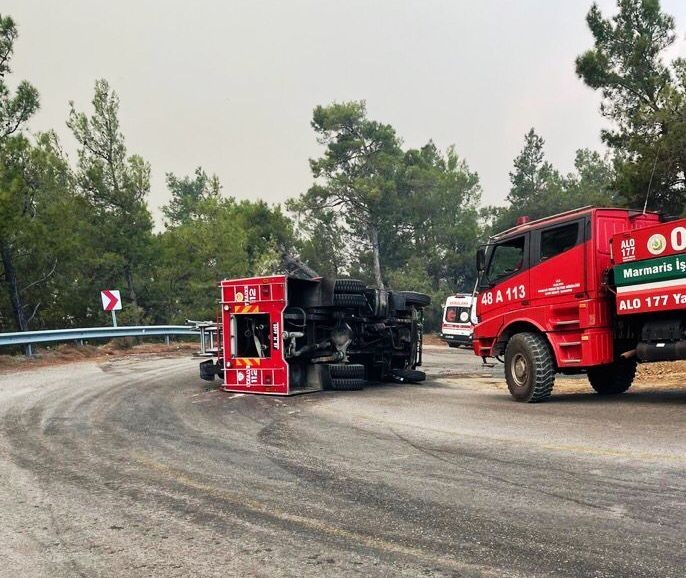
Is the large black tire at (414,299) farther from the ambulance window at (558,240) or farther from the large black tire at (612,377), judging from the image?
the large black tire at (612,377)

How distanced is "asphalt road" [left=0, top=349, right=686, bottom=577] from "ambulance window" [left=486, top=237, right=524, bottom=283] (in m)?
2.24

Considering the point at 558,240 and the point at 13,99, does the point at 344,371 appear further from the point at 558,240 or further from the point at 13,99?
the point at 13,99

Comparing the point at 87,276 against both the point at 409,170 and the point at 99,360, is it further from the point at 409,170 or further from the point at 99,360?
the point at 409,170

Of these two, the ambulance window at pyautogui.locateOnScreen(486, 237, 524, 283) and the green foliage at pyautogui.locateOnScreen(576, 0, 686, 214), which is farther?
the green foliage at pyautogui.locateOnScreen(576, 0, 686, 214)

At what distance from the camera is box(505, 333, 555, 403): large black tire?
8.80m

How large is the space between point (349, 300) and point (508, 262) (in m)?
2.81

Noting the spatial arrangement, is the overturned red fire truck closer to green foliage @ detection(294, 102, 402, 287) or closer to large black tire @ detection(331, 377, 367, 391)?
large black tire @ detection(331, 377, 367, 391)

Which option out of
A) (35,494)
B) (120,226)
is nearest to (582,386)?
(35,494)

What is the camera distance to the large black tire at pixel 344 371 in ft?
34.9

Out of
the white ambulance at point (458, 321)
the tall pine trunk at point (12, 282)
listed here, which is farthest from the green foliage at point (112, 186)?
the white ambulance at point (458, 321)

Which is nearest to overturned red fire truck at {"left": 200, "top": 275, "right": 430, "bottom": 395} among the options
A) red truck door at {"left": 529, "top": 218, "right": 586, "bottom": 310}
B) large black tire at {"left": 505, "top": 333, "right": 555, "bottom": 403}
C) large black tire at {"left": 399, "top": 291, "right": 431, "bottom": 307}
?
large black tire at {"left": 399, "top": 291, "right": 431, "bottom": 307}

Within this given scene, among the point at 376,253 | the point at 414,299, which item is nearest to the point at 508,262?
the point at 414,299

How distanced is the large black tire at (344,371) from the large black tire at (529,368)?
2.60 metres

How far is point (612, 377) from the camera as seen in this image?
393 inches
